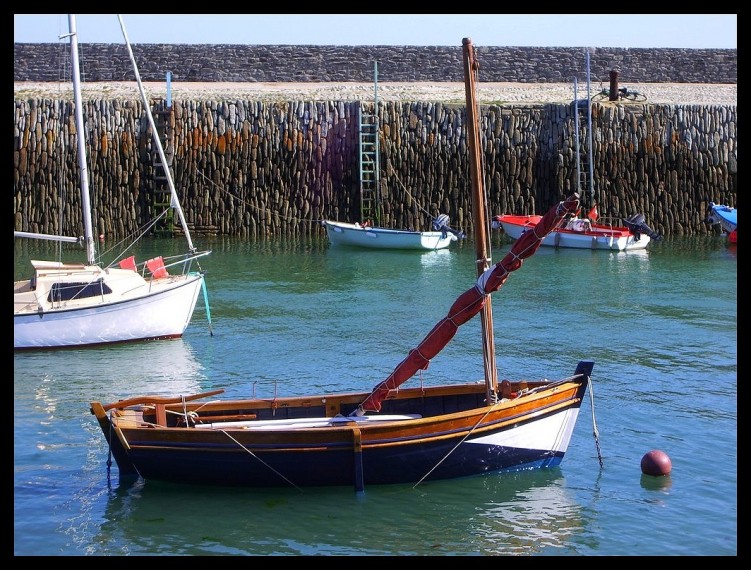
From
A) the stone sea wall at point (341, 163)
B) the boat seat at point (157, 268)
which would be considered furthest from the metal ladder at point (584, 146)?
the boat seat at point (157, 268)

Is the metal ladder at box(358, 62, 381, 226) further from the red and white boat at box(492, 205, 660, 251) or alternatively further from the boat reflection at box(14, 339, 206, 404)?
the boat reflection at box(14, 339, 206, 404)

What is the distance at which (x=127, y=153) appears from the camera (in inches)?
1628

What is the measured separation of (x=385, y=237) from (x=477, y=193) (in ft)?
83.1

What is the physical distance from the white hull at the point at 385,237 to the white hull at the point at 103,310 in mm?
15259

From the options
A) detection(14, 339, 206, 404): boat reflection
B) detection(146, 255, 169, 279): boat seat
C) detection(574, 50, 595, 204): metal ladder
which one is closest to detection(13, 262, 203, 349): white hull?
detection(146, 255, 169, 279): boat seat

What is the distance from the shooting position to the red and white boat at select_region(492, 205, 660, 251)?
133ft

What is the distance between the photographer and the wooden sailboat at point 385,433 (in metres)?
14.7

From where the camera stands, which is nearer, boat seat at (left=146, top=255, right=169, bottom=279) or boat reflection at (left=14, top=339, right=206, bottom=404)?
boat reflection at (left=14, top=339, right=206, bottom=404)

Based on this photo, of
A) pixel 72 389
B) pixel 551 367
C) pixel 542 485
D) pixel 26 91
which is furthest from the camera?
pixel 26 91
